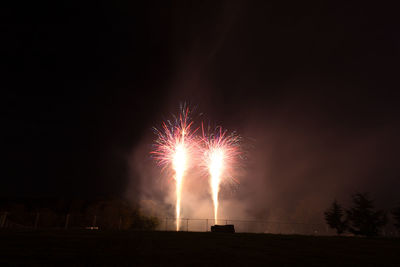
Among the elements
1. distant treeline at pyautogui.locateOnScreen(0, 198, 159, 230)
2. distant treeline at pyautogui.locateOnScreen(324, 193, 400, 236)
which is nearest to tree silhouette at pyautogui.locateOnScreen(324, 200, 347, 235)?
distant treeline at pyautogui.locateOnScreen(324, 193, 400, 236)

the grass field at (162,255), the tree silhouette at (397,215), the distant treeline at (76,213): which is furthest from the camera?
the distant treeline at (76,213)

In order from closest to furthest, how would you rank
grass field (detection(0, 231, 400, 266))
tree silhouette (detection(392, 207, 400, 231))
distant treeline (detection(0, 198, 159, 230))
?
1. grass field (detection(0, 231, 400, 266))
2. tree silhouette (detection(392, 207, 400, 231))
3. distant treeline (detection(0, 198, 159, 230))

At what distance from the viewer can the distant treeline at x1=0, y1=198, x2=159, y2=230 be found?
7200cm

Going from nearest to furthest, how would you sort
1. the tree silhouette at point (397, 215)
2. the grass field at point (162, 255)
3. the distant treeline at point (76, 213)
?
the grass field at point (162, 255) → the tree silhouette at point (397, 215) → the distant treeline at point (76, 213)

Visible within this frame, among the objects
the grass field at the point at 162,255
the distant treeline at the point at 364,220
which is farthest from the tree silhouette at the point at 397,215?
the grass field at the point at 162,255

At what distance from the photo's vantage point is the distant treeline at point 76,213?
72.0 meters

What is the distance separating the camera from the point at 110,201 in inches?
3533

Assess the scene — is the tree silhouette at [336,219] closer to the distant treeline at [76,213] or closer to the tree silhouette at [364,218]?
the tree silhouette at [364,218]

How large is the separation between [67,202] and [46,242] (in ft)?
273

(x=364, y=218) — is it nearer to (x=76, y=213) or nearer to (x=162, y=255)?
(x=162, y=255)

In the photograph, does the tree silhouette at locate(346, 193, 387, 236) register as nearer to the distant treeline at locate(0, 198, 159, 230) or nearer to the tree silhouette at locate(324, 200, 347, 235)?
the tree silhouette at locate(324, 200, 347, 235)

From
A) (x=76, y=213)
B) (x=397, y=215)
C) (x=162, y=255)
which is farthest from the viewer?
(x=76, y=213)

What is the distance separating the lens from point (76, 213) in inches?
3287

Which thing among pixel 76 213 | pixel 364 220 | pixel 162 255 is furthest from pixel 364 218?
pixel 76 213
